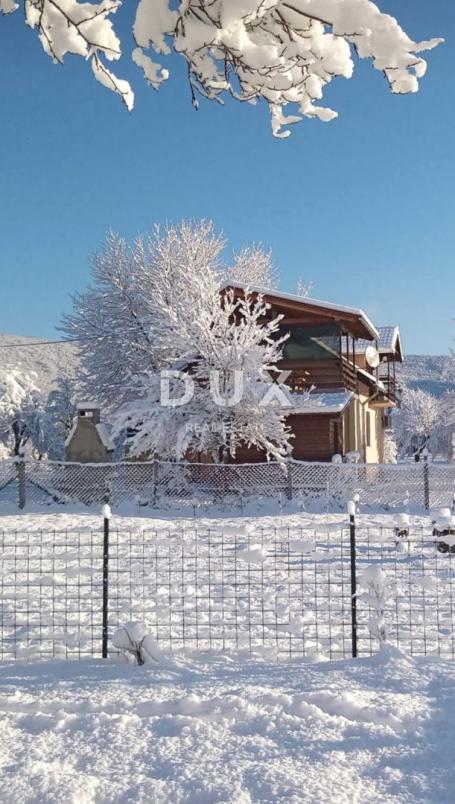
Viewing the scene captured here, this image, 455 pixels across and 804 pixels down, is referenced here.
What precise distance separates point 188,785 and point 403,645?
3947 mm

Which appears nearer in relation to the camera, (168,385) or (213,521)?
(213,521)

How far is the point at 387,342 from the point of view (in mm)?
34344

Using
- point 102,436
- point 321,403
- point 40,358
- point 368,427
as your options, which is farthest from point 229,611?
point 40,358

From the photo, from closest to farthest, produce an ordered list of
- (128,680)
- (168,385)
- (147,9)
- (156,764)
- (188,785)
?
(147,9) < (188,785) < (156,764) < (128,680) < (168,385)

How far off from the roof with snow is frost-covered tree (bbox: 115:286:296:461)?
11277 mm

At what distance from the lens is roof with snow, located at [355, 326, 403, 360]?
33.1 metres

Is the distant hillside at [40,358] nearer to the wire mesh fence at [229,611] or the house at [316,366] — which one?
the house at [316,366]

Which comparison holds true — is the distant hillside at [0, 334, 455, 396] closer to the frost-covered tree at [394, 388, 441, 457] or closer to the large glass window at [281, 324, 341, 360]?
the frost-covered tree at [394, 388, 441, 457]

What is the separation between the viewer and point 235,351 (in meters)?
22.1

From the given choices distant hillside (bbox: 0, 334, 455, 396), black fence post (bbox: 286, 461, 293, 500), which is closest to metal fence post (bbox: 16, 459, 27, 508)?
black fence post (bbox: 286, 461, 293, 500)

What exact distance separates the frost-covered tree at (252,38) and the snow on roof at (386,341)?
29.3 m

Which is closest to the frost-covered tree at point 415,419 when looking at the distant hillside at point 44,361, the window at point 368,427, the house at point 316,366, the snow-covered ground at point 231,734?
the distant hillside at point 44,361

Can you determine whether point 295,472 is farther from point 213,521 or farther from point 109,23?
point 109,23

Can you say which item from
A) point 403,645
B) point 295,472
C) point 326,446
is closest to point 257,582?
point 403,645
